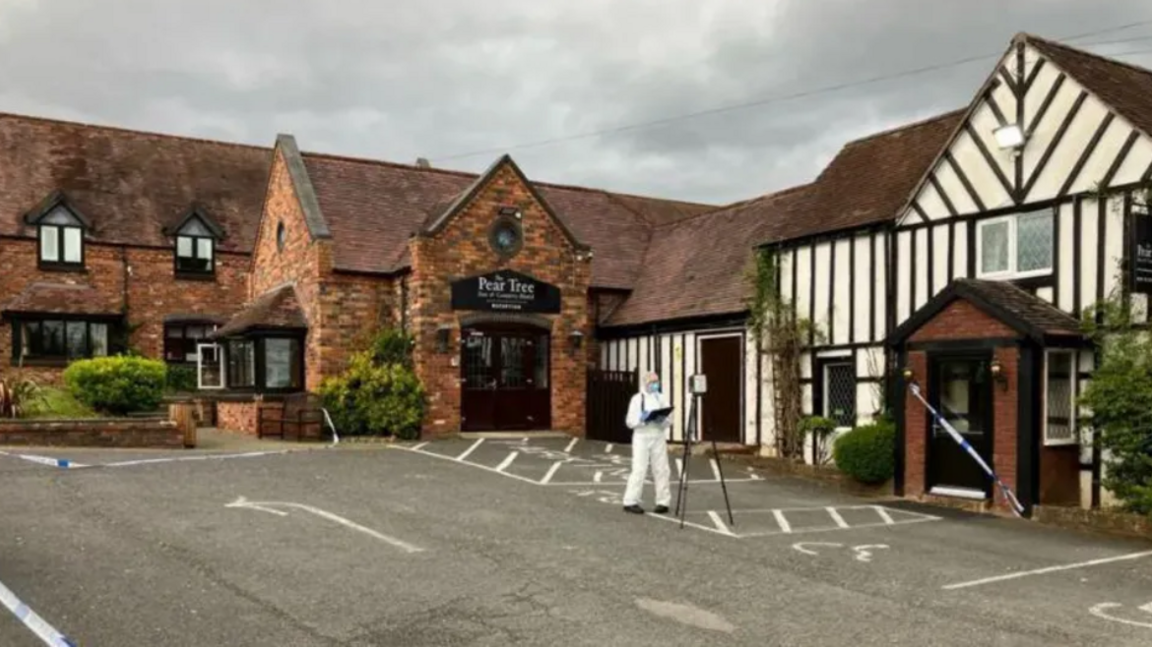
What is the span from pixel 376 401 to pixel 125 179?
604 inches

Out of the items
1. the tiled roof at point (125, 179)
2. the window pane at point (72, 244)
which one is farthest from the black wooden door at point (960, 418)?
the window pane at point (72, 244)

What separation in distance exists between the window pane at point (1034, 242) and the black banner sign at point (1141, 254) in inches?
68.9

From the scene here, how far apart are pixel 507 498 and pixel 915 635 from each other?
6.87 metres

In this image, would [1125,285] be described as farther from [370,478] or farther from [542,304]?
[542,304]

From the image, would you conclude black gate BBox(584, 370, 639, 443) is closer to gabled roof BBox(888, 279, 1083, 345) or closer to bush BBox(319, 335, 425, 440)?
bush BBox(319, 335, 425, 440)

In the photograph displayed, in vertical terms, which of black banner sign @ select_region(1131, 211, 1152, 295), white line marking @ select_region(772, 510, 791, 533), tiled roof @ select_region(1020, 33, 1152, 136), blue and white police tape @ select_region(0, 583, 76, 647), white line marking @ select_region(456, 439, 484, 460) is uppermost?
tiled roof @ select_region(1020, 33, 1152, 136)

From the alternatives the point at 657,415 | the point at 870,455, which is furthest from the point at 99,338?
the point at 870,455

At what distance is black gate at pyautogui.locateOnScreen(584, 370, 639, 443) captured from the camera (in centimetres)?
2183

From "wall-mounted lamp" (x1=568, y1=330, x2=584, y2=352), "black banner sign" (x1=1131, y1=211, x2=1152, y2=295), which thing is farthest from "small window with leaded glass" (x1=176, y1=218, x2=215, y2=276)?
"black banner sign" (x1=1131, y1=211, x2=1152, y2=295)

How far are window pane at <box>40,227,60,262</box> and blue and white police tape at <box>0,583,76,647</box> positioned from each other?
24342mm

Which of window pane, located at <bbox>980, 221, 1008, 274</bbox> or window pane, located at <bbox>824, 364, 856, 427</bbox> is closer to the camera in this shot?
window pane, located at <bbox>980, 221, 1008, 274</bbox>

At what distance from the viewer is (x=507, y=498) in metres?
13.0

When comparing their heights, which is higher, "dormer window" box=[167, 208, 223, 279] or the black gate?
"dormer window" box=[167, 208, 223, 279]

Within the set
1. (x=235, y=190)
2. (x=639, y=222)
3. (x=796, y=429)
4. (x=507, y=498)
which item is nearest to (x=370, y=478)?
(x=507, y=498)
